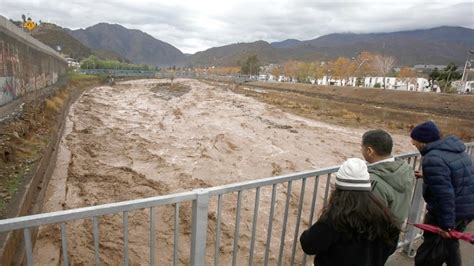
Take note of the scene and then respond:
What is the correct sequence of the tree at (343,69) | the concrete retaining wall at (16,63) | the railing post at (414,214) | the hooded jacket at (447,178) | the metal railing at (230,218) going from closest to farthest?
the metal railing at (230,218), the hooded jacket at (447,178), the railing post at (414,214), the concrete retaining wall at (16,63), the tree at (343,69)

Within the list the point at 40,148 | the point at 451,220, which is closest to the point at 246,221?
the point at 451,220

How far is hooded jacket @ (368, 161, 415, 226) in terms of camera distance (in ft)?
7.32

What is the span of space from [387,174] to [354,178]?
0.53 m

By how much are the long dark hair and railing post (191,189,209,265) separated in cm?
72

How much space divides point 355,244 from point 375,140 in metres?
0.78

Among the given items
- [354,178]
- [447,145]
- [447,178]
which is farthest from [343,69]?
[354,178]

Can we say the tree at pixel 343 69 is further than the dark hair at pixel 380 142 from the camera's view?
Yes

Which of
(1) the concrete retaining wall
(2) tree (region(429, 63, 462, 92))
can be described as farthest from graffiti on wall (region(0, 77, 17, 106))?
(2) tree (region(429, 63, 462, 92))

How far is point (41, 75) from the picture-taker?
22.6m

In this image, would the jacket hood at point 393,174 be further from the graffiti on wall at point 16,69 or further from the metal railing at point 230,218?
the graffiti on wall at point 16,69

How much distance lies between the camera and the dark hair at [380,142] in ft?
7.61

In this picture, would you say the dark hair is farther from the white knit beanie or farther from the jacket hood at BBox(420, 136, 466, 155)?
the jacket hood at BBox(420, 136, 466, 155)

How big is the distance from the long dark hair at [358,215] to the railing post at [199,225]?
0.72 m

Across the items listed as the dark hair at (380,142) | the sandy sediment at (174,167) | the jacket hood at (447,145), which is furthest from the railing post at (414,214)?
the sandy sediment at (174,167)
